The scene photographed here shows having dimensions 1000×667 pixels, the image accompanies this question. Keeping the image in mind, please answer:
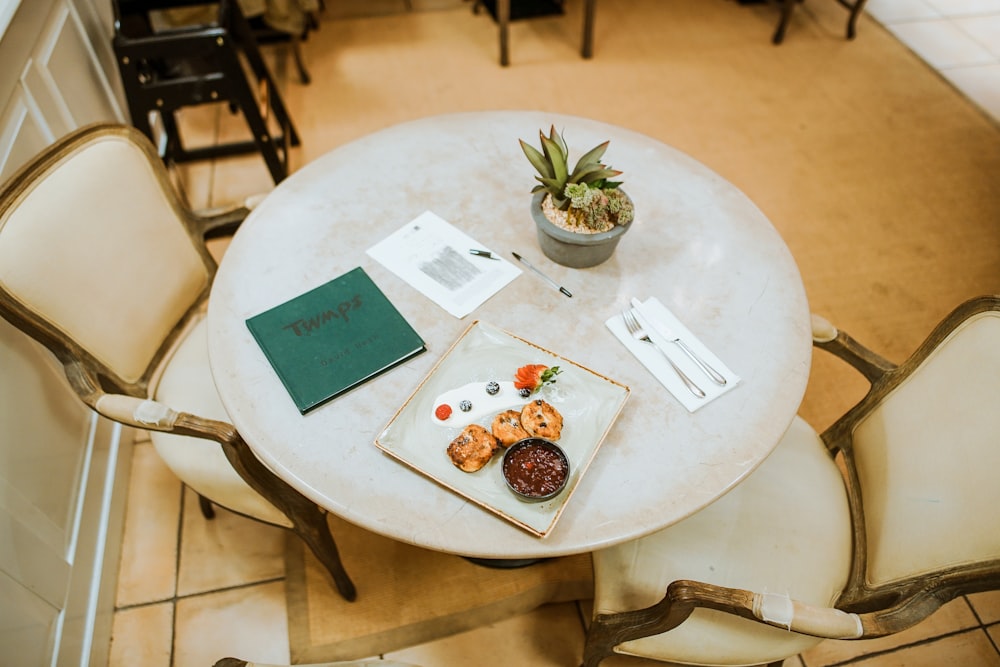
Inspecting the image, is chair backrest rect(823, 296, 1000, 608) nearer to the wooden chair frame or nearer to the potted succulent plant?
the potted succulent plant

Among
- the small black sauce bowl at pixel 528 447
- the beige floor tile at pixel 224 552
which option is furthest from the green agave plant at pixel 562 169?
the beige floor tile at pixel 224 552

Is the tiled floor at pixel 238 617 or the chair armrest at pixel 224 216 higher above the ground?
the chair armrest at pixel 224 216

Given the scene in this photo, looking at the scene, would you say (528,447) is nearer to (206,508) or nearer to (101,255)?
(101,255)

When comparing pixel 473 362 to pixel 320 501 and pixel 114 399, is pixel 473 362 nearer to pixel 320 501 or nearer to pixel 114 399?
pixel 320 501

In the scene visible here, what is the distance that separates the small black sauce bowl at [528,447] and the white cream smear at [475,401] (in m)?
0.09

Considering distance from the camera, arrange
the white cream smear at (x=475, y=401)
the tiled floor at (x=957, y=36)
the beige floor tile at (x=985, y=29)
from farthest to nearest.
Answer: the beige floor tile at (x=985, y=29)
the tiled floor at (x=957, y=36)
the white cream smear at (x=475, y=401)

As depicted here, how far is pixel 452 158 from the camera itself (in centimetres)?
153

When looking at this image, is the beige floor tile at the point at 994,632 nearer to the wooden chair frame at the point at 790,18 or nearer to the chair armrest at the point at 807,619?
the chair armrest at the point at 807,619

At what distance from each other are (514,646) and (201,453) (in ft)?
2.97

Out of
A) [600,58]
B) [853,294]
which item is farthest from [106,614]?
[600,58]

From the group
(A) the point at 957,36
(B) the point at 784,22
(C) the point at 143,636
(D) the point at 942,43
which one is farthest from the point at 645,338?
(A) the point at 957,36

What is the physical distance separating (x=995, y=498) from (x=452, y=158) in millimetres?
1275

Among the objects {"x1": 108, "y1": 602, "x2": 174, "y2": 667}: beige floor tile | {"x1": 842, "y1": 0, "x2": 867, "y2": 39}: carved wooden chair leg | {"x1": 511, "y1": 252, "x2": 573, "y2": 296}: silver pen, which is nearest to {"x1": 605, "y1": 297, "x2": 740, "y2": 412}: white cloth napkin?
{"x1": 511, "y1": 252, "x2": 573, "y2": 296}: silver pen

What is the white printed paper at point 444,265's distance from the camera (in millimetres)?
1249
